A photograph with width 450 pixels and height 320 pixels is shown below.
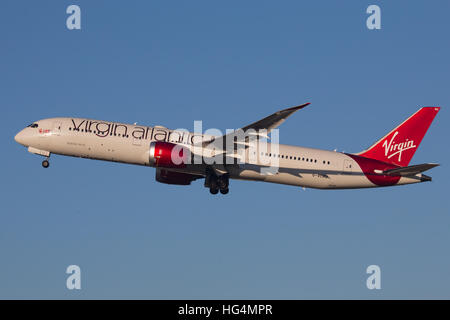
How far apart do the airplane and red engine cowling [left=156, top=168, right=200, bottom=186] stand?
215 cm

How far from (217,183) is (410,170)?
14568 mm

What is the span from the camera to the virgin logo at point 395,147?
58.1 m

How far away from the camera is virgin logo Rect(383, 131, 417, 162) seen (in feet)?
191

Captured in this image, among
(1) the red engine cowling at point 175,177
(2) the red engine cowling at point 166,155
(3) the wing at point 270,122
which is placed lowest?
(1) the red engine cowling at point 175,177

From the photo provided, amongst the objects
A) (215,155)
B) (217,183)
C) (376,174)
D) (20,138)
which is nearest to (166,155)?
(215,155)

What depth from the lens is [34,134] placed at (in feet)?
187

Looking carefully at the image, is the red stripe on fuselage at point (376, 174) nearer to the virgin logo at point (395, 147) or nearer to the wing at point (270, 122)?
the virgin logo at point (395, 147)

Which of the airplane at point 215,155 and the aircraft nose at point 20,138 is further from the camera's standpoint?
the aircraft nose at point 20,138

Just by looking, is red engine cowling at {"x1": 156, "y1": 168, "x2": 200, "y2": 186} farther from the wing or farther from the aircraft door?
the aircraft door

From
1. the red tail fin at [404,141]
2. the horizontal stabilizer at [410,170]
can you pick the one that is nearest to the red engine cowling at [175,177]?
the red tail fin at [404,141]
